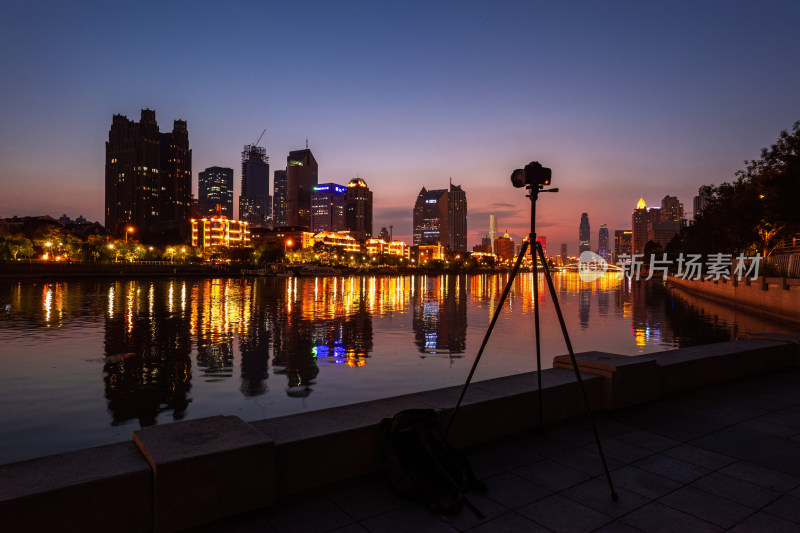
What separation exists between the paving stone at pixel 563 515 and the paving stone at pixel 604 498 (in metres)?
0.09

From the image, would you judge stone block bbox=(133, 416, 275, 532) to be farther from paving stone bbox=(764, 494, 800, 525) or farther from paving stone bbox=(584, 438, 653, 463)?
paving stone bbox=(764, 494, 800, 525)

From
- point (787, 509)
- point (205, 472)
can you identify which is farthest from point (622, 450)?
point (205, 472)

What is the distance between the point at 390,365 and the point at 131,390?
20.5 feet

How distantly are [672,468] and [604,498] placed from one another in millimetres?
1089

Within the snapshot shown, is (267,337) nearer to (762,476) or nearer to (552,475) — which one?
(552,475)

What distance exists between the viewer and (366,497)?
4062 mm

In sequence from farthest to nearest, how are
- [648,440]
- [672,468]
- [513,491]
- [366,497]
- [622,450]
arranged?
1. [648,440]
2. [622,450]
3. [672,468]
4. [513,491]
5. [366,497]

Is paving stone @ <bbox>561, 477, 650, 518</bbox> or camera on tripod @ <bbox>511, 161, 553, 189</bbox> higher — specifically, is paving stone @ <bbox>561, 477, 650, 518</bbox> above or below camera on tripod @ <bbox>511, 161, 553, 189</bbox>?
below

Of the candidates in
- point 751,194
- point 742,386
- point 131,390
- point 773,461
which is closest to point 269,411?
point 131,390

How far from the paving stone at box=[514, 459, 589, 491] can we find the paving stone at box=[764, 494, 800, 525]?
53.9 inches

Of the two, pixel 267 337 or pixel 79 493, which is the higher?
pixel 79 493

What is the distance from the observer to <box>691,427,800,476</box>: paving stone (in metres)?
4.85

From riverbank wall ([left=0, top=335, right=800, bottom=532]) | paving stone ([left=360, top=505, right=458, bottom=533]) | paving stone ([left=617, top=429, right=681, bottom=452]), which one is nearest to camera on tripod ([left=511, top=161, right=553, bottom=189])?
riverbank wall ([left=0, top=335, right=800, bottom=532])

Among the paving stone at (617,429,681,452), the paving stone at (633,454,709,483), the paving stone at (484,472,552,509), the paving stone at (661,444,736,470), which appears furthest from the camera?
the paving stone at (617,429,681,452)
